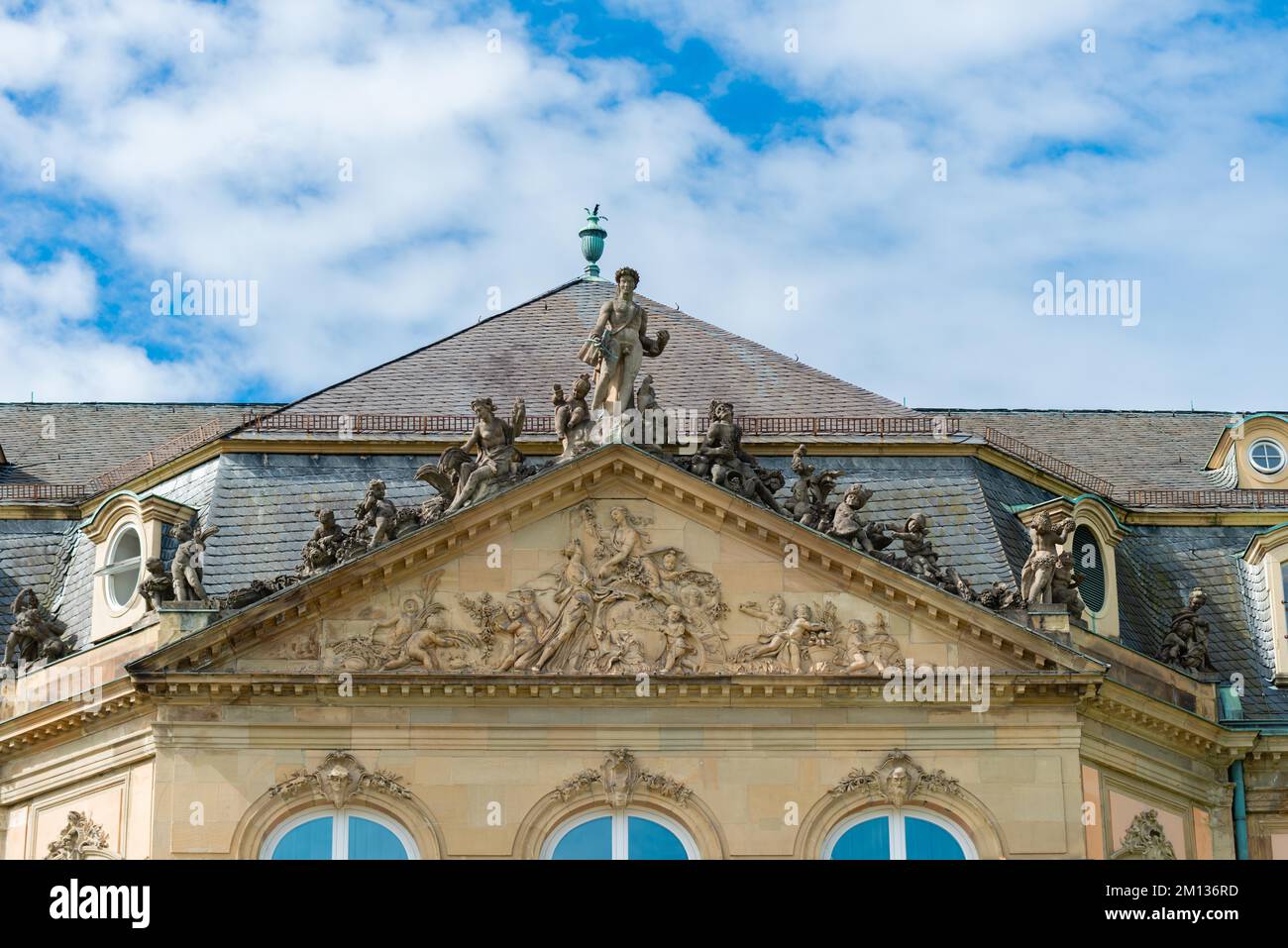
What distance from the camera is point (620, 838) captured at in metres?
42.2

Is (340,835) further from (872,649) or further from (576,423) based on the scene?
(872,649)

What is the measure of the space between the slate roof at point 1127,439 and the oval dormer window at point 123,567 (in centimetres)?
1449

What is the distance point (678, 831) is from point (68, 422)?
18.3m

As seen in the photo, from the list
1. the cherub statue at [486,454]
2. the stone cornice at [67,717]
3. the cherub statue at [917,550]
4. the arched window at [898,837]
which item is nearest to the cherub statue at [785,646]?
the cherub statue at [917,550]

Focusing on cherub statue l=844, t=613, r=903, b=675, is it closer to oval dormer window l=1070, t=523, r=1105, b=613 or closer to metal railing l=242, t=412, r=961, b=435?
oval dormer window l=1070, t=523, r=1105, b=613

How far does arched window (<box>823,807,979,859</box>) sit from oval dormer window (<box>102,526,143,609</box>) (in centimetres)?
1126

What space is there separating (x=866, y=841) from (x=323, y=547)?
8606mm

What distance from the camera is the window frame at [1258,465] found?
5219cm

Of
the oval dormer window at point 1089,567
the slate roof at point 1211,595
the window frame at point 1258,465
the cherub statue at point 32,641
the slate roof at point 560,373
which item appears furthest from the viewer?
the window frame at point 1258,465

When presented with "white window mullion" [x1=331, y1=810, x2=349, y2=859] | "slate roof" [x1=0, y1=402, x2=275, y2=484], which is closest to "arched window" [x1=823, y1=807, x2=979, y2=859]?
"white window mullion" [x1=331, y1=810, x2=349, y2=859]

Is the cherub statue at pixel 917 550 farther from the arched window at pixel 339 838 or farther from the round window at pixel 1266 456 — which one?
the round window at pixel 1266 456

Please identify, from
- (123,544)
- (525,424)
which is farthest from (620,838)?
(123,544)
